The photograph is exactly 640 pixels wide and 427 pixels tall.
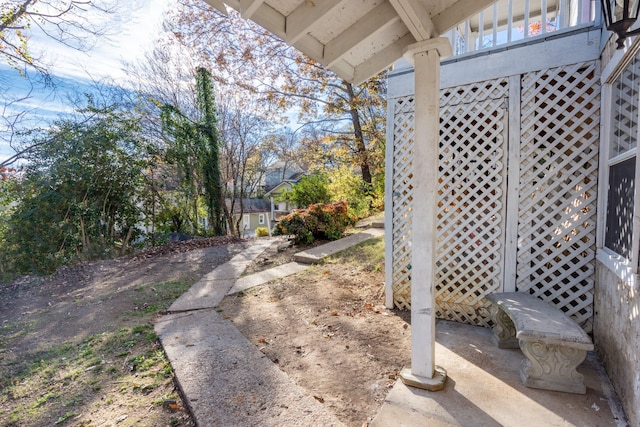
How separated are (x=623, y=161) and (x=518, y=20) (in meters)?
3.60

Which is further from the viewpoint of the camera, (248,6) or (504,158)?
(504,158)

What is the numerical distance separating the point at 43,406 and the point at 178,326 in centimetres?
116

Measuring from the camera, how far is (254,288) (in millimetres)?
4348

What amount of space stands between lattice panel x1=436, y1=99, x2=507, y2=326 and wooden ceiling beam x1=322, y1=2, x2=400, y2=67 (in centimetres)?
159

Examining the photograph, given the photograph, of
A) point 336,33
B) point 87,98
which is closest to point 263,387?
point 336,33

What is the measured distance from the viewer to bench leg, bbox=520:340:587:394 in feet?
6.79

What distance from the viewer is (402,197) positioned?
3.50 m

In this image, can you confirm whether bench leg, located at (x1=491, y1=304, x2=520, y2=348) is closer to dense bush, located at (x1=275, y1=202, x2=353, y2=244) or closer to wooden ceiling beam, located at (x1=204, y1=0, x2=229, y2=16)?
wooden ceiling beam, located at (x1=204, y1=0, x2=229, y2=16)

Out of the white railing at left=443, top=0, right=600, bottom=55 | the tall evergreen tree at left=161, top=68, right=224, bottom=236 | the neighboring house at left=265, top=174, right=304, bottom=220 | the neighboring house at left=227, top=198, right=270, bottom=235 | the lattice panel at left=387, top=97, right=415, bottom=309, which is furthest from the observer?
the neighboring house at left=227, top=198, right=270, bottom=235

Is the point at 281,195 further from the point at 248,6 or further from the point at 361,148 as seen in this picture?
the point at 248,6

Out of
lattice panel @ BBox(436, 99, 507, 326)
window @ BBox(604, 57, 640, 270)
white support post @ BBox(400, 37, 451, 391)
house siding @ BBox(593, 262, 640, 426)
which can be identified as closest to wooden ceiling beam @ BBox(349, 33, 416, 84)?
white support post @ BBox(400, 37, 451, 391)

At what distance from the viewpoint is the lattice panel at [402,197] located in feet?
11.2

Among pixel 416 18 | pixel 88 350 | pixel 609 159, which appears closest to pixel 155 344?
pixel 88 350

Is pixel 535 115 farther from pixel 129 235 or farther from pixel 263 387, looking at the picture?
pixel 129 235
